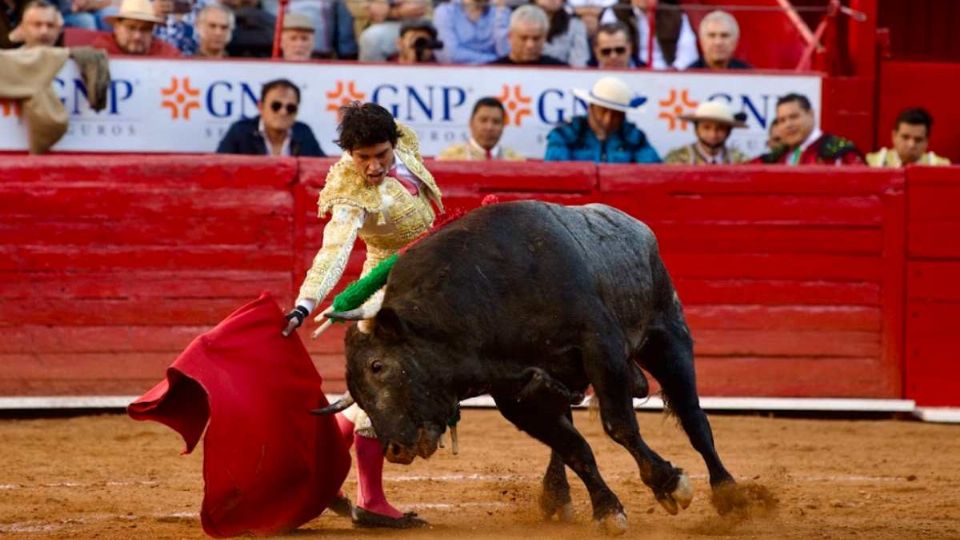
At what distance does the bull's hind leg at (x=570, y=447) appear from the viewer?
5562 millimetres

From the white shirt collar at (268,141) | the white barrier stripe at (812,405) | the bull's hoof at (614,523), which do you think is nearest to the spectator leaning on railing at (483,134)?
the white shirt collar at (268,141)

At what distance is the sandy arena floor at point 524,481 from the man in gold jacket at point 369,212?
19 centimetres

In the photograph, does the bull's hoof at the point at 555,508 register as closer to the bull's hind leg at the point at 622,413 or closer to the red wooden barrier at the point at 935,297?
the bull's hind leg at the point at 622,413

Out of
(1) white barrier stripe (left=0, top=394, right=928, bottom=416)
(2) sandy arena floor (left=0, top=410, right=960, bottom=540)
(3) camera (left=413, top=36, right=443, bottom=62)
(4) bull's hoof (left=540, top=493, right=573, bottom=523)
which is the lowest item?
(1) white barrier stripe (left=0, top=394, right=928, bottom=416)

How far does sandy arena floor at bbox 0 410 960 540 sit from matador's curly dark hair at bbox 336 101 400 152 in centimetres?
126

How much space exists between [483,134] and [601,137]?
2.09 feet

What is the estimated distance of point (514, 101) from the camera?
33.2ft

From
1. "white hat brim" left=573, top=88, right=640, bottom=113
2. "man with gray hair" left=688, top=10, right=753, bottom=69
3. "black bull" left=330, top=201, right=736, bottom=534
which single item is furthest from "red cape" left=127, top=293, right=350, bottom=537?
"man with gray hair" left=688, top=10, right=753, bottom=69

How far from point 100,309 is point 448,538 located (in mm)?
3900

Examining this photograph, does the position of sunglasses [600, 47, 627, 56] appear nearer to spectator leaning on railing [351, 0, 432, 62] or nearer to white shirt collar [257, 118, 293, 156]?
spectator leaning on railing [351, 0, 432, 62]

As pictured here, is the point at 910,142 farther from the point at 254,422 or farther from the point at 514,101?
the point at 254,422

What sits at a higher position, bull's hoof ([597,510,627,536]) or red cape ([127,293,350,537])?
red cape ([127,293,350,537])

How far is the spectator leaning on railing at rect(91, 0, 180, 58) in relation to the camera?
9734 mm

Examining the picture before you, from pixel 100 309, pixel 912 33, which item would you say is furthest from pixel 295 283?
pixel 912 33
